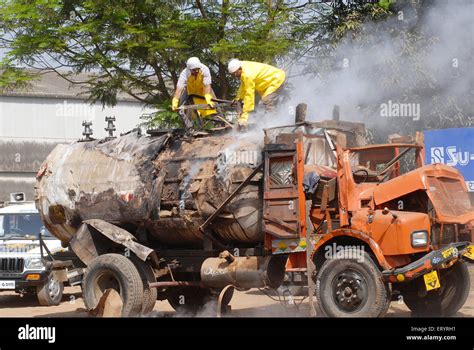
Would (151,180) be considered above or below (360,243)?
above

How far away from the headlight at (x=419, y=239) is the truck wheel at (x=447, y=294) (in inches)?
38.0

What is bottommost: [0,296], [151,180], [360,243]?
[0,296]

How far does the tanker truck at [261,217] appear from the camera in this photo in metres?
9.73

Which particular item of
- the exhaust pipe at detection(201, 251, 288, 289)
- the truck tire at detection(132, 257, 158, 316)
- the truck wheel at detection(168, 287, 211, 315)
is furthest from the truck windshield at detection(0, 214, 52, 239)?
the exhaust pipe at detection(201, 251, 288, 289)

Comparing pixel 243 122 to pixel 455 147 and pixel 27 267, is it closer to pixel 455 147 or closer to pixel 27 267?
pixel 27 267

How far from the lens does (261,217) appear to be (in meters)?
10.8

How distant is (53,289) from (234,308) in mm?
3573

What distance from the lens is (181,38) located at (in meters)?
17.1

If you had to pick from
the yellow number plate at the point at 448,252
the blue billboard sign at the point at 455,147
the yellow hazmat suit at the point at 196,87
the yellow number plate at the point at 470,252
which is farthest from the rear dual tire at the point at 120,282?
the blue billboard sign at the point at 455,147

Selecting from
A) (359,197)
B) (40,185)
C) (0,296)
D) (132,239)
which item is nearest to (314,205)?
(359,197)
